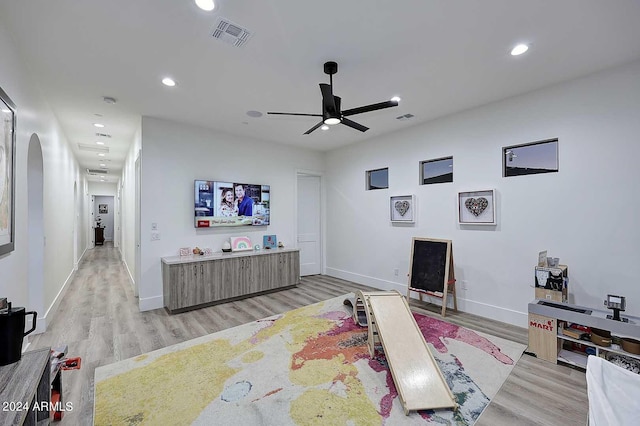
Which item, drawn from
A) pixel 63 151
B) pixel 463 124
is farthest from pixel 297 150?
pixel 63 151

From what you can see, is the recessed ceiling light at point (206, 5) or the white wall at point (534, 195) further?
the white wall at point (534, 195)

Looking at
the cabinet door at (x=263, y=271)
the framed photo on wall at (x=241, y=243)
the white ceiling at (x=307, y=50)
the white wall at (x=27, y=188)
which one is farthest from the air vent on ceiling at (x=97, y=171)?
the cabinet door at (x=263, y=271)

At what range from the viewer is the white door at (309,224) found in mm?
6773

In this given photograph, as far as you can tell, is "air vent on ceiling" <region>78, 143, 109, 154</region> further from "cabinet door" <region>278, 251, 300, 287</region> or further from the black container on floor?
the black container on floor

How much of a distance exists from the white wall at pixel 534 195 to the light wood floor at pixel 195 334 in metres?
0.76

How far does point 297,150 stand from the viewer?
652 cm

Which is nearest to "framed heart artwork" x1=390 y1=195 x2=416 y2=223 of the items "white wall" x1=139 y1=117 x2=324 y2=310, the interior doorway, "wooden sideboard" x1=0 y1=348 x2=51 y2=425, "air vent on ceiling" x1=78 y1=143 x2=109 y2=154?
"white wall" x1=139 y1=117 x2=324 y2=310

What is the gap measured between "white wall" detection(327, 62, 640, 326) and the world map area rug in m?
1.07

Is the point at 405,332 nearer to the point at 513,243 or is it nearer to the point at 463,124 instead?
the point at 513,243

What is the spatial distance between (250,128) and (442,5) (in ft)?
12.2

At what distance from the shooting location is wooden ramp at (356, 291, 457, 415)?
2.23m

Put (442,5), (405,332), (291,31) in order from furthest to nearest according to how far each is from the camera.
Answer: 1. (405,332)
2. (291,31)
3. (442,5)

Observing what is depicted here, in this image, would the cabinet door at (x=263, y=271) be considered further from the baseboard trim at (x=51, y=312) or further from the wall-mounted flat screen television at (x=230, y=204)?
the baseboard trim at (x=51, y=312)

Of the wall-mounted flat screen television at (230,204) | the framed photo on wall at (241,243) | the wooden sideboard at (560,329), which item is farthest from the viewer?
the framed photo on wall at (241,243)
